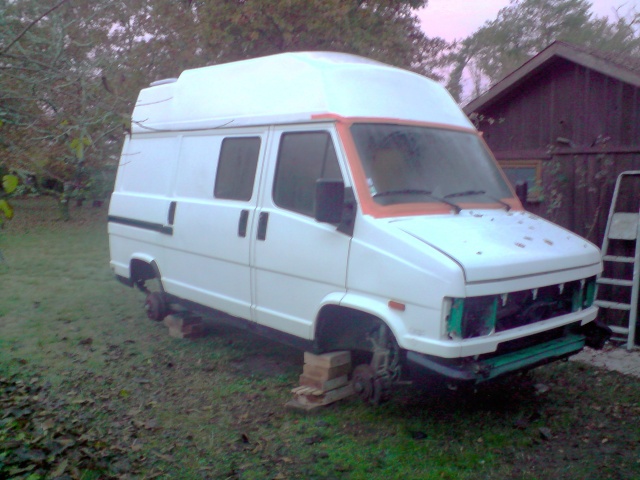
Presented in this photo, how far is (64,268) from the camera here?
12094mm

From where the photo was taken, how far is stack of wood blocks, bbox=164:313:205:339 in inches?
291

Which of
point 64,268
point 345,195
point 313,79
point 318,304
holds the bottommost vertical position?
point 64,268

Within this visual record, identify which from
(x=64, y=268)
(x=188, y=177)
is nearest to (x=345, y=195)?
(x=188, y=177)

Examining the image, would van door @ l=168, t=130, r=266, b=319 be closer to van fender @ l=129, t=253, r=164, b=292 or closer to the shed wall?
van fender @ l=129, t=253, r=164, b=292

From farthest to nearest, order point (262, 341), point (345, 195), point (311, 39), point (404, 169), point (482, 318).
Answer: point (311, 39) → point (262, 341) → point (404, 169) → point (345, 195) → point (482, 318)

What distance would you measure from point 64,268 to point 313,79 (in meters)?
8.30

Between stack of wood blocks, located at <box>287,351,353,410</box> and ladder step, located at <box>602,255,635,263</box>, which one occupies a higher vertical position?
ladder step, located at <box>602,255,635,263</box>

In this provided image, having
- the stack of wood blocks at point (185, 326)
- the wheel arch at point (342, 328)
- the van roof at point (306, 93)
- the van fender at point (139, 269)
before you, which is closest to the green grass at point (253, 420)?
the stack of wood blocks at point (185, 326)

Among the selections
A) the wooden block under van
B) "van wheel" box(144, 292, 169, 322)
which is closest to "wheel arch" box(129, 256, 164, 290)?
"van wheel" box(144, 292, 169, 322)

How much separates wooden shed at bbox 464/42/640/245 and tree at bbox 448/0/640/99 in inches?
858

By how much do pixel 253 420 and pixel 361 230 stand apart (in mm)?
1777

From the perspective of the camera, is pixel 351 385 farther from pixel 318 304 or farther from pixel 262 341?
pixel 262 341

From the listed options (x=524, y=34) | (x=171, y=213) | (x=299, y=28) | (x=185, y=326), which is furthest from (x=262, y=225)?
(x=524, y=34)

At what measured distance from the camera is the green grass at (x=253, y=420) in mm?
4324
